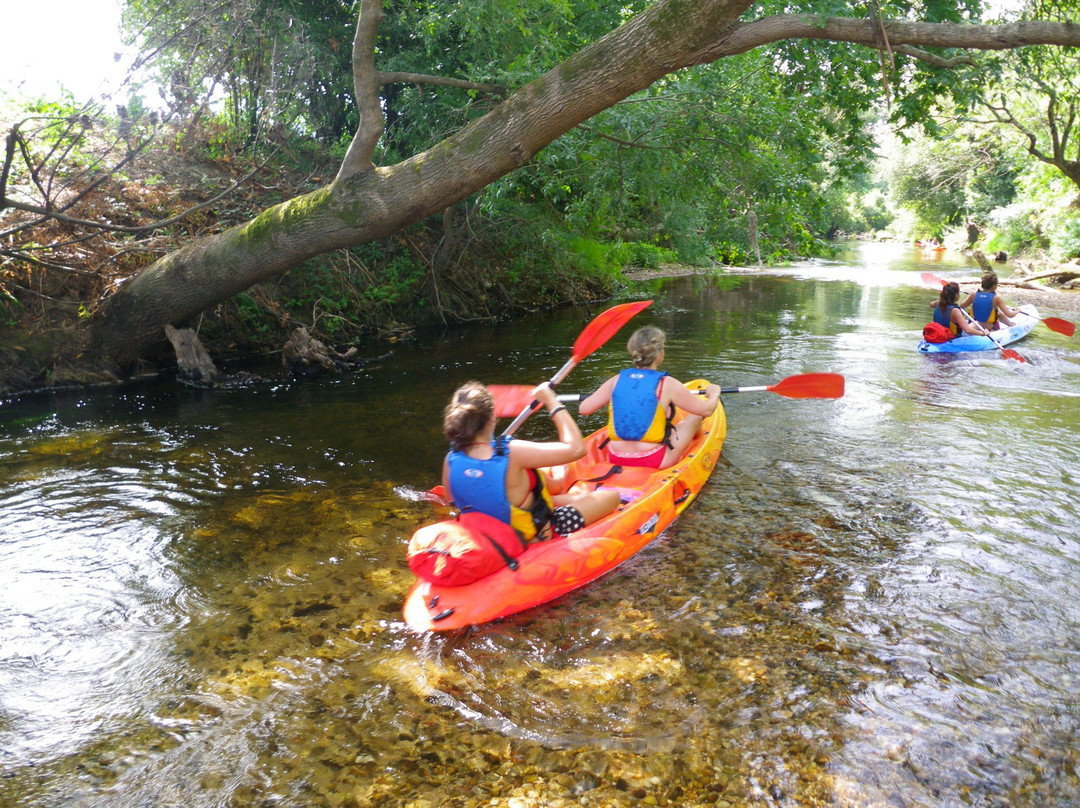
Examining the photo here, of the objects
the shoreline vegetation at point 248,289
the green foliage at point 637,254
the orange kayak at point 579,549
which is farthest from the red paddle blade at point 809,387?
the green foliage at point 637,254

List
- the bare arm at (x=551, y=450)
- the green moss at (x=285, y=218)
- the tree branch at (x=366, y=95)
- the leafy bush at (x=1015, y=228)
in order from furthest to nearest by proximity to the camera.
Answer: the leafy bush at (x=1015, y=228)
the green moss at (x=285, y=218)
the tree branch at (x=366, y=95)
the bare arm at (x=551, y=450)

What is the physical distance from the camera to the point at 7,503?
500cm

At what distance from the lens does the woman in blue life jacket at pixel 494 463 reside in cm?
354

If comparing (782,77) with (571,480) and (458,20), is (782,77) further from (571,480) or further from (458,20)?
(571,480)

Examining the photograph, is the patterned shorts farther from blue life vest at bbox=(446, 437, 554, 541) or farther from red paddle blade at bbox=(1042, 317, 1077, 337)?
red paddle blade at bbox=(1042, 317, 1077, 337)

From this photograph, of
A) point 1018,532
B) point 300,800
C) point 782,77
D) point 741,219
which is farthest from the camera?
point 741,219

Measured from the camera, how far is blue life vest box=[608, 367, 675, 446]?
15.7ft

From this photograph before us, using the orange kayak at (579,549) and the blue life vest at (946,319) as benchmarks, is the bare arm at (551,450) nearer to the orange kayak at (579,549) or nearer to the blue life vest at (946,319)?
the orange kayak at (579,549)

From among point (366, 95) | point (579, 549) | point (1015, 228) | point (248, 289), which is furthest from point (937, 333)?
point (1015, 228)

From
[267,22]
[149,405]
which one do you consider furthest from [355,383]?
[267,22]

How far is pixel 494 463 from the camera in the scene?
3570 mm

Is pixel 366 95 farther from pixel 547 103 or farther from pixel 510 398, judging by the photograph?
pixel 510 398

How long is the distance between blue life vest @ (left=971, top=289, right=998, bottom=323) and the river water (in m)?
3.74

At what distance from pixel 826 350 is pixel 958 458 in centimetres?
455
